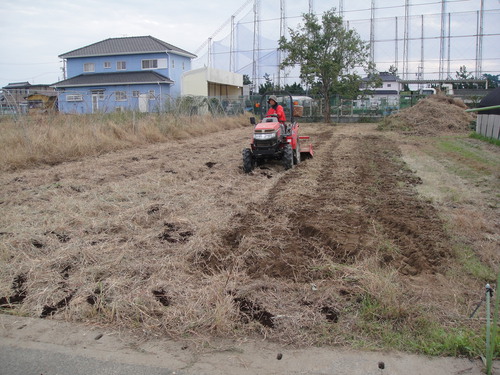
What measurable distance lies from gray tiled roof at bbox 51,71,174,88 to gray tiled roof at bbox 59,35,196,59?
2063 mm

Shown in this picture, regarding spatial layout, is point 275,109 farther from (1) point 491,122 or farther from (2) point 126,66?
(2) point 126,66

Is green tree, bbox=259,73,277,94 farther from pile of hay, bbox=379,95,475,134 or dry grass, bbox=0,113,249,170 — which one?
dry grass, bbox=0,113,249,170

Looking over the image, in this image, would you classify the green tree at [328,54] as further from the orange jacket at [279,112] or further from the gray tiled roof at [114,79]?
the orange jacket at [279,112]

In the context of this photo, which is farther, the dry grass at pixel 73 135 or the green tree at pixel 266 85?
the green tree at pixel 266 85

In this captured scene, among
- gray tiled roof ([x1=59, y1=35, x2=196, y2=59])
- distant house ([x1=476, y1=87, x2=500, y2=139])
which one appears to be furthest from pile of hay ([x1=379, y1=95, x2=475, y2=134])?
gray tiled roof ([x1=59, y1=35, x2=196, y2=59])

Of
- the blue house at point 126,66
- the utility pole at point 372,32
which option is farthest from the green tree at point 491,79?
the blue house at point 126,66

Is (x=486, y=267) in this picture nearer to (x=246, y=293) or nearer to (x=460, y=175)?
(x=246, y=293)

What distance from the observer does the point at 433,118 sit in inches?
955

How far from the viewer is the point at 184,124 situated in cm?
2114

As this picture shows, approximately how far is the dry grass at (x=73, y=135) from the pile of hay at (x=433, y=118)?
12454mm

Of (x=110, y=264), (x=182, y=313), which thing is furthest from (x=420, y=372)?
(x=110, y=264)

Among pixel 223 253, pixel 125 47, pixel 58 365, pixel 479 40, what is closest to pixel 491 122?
pixel 223 253

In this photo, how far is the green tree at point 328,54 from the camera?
34.9 metres

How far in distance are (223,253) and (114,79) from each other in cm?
3872
